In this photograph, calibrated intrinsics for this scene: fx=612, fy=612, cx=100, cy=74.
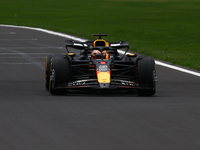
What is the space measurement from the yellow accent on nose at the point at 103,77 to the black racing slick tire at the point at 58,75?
0.73 metres

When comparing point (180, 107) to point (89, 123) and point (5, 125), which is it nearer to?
point (89, 123)

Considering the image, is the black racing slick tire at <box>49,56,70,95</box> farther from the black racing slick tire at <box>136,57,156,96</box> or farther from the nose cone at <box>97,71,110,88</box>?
the black racing slick tire at <box>136,57,156,96</box>

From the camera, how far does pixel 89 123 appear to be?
10.0 metres

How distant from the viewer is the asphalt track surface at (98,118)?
27.8 feet

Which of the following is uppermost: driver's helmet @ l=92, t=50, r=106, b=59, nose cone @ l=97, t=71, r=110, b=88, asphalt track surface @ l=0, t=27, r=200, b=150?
driver's helmet @ l=92, t=50, r=106, b=59

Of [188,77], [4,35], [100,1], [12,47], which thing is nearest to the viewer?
[188,77]

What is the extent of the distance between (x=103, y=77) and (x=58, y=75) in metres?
1.04

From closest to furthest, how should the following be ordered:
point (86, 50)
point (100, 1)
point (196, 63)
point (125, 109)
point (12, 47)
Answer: point (125, 109)
point (86, 50)
point (196, 63)
point (12, 47)
point (100, 1)

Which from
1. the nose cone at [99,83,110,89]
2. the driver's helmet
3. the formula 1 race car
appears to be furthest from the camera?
the driver's helmet

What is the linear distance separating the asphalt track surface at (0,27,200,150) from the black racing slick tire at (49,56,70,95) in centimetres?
22

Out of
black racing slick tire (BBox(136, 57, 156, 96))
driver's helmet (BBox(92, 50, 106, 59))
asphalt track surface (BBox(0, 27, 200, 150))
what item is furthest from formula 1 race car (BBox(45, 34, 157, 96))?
driver's helmet (BBox(92, 50, 106, 59))

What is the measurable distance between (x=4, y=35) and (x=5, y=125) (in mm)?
29303

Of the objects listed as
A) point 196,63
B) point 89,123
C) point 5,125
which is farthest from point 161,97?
point 196,63

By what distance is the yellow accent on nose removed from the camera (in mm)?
13969
